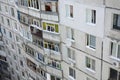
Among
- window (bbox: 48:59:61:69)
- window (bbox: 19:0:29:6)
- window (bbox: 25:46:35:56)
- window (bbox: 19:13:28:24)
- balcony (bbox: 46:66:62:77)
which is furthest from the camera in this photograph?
window (bbox: 25:46:35:56)

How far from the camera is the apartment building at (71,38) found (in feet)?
60.7

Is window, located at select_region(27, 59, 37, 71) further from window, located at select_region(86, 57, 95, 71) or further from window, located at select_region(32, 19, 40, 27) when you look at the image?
window, located at select_region(86, 57, 95, 71)

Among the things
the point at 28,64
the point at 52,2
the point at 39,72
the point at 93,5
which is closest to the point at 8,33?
the point at 28,64

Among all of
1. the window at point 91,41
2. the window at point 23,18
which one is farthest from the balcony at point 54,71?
the window at point 23,18

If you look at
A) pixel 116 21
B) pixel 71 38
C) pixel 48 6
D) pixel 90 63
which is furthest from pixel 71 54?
pixel 116 21

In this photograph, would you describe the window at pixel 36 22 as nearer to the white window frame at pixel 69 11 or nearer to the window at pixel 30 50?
the window at pixel 30 50

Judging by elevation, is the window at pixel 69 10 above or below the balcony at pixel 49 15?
above

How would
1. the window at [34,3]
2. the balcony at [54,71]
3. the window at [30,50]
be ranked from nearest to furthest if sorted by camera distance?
the window at [34,3] → the balcony at [54,71] → the window at [30,50]

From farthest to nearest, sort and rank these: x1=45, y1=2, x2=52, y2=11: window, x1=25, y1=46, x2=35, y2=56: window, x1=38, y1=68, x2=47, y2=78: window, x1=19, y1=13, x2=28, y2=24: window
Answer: x1=25, y1=46, x2=35, y2=56: window < x1=38, y1=68, x2=47, y2=78: window < x1=19, y1=13, x2=28, y2=24: window < x1=45, y1=2, x2=52, y2=11: window

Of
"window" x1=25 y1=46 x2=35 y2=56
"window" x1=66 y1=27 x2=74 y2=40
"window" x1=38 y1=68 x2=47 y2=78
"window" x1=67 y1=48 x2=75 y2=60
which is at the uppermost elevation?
"window" x1=66 y1=27 x2=74 y2=40

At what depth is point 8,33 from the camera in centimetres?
4097

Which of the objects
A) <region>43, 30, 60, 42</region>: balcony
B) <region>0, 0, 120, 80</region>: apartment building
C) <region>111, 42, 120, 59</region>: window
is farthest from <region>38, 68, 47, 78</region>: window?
<region>111, 42, 120, 59</region>: window

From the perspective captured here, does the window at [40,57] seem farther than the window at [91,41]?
Yes

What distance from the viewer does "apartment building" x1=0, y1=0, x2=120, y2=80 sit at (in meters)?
18.5
